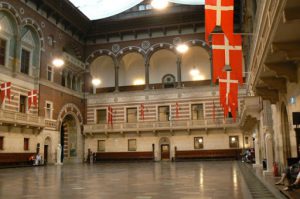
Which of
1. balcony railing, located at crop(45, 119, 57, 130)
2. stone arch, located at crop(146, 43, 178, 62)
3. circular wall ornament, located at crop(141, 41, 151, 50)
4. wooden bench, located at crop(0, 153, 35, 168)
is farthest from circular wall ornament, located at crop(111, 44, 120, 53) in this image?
wooden bench, located at crop(0, 153, 35, 168)

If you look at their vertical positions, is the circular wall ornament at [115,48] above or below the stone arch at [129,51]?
above

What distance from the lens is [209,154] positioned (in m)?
40.0

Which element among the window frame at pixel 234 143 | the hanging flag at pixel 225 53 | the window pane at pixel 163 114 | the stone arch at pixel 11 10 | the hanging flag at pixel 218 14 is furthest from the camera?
the window pane at pixel 163 114

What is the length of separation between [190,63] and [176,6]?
7.77 meters

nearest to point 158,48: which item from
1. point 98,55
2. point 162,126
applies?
point 98,55

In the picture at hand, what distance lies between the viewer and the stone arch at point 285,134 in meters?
15.0

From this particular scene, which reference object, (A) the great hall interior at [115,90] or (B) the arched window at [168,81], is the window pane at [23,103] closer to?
(A) the great hall interior at [115,90]

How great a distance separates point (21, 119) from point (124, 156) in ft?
51.1

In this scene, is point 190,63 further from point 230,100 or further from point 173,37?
point 230,100

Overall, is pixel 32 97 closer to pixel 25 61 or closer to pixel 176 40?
pixel 25 61

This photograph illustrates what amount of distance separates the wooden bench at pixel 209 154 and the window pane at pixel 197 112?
4.05 m

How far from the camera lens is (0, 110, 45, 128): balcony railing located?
2790 centimetres

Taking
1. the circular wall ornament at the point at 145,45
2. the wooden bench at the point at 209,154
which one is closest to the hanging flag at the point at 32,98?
the circular wall ornament at the point at 145,45

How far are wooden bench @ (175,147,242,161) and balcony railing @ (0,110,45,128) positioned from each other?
53.4ft
